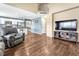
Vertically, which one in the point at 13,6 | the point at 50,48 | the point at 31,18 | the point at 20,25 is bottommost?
the point at 50,48

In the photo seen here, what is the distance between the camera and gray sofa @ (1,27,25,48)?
2.64 metres

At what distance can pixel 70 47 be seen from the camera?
3.07 meters

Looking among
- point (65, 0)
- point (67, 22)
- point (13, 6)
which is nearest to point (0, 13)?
point (13, 6)

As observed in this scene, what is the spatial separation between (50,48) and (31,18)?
1053 millimetres

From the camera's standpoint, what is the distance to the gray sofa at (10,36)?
2640 mm

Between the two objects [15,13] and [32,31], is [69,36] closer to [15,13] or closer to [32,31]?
[32,31]

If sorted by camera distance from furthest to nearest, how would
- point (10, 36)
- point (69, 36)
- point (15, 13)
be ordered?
point (69, 36) < point (10, 36) < point (15, 13)

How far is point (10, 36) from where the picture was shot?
2.89 m

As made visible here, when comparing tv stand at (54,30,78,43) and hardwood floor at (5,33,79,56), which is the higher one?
tv stand at (54,30,78,43)

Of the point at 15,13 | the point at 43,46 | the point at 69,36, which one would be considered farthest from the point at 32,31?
the point at 69,36

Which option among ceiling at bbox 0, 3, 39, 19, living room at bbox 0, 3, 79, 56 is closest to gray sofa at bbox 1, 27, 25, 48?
living room at bbox 0, 3, 79, 56

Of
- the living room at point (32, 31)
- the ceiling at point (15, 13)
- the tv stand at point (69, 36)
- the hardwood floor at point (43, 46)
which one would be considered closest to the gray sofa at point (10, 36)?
the living room at point (32, 31)

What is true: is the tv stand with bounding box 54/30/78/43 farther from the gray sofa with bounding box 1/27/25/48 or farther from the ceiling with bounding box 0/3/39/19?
the gray sofa with bounding box 1/27/25/48

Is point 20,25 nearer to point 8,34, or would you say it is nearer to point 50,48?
point 8,34
